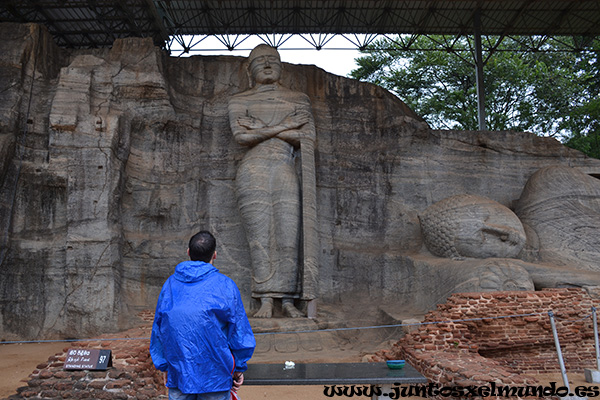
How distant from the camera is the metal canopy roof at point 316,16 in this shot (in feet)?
41.7

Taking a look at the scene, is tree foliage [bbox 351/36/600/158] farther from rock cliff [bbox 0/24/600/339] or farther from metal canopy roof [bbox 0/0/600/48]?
rock cliff [bbox 0/24/600/339]

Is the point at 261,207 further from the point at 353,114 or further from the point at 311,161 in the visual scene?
the point at 353,114

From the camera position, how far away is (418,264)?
7652 millimetres

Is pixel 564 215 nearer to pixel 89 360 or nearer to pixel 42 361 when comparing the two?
pixel 89 360

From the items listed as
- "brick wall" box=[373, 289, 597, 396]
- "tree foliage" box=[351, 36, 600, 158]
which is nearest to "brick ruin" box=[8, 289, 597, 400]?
"brick wall" box=[373, 289, 597, 396]

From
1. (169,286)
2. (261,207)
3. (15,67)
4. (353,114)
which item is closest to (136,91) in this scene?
(15,67)

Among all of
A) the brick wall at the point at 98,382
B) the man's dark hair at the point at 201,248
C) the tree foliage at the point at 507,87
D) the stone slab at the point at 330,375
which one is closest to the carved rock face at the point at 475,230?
the stone slab at the point at 330,375

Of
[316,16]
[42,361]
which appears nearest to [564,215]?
[42,361]

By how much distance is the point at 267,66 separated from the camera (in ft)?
27.2

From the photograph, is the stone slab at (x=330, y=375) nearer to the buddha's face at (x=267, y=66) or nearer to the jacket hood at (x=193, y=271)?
the jacket hood at (x=193, y=271)

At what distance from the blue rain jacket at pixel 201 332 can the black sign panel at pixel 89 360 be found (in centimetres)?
212

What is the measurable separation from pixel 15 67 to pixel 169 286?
260 inches

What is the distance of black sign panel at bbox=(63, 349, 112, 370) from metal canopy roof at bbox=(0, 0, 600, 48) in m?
9.39

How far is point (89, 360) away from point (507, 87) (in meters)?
19.2
